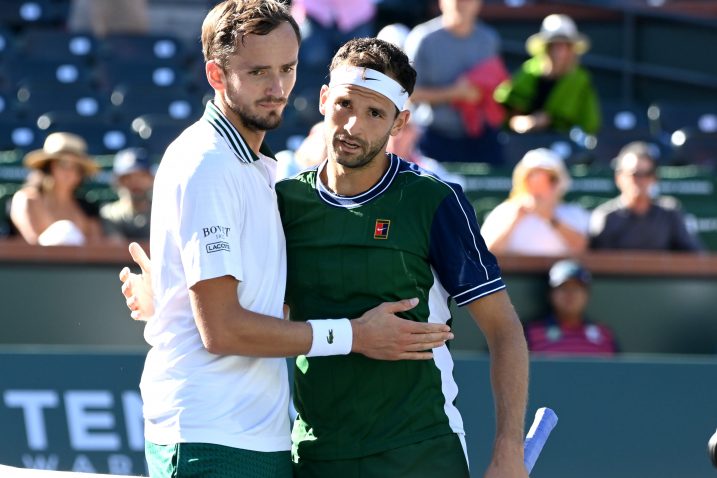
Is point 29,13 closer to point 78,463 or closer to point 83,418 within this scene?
point 83,418

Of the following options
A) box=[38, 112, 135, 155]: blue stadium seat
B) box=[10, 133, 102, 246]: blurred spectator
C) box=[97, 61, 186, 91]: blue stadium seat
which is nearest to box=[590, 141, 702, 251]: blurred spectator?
box=[10, 133, 102, 246]: blurred spectator

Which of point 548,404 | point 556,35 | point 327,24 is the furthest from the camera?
point 327,24

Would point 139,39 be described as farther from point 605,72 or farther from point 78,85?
point 605,72

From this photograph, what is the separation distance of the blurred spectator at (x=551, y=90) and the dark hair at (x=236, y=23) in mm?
6422

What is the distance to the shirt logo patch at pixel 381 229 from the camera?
10.8 ft

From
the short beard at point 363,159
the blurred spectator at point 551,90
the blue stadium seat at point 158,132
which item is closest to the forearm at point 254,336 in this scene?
the short beard at point 363,159

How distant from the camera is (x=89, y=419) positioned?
6.23 meters

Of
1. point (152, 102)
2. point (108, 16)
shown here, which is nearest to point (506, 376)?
point (152, 102)

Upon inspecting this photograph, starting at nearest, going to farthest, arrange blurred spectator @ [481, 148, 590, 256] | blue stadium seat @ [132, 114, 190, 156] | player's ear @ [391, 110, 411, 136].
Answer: player's ear @ [391, 110, 411, 136] < blurred spectator @ [481, 148, 590, 256] < blue stadium seat @ [132, 114, 190, 156]

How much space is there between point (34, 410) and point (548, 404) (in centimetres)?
241

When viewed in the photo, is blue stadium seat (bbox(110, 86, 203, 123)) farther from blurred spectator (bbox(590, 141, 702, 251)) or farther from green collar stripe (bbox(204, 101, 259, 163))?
green collar stripe (bbox(204, 101, 259, 163))

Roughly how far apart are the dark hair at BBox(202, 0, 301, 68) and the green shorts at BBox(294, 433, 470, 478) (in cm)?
103

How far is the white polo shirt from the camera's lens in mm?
3066

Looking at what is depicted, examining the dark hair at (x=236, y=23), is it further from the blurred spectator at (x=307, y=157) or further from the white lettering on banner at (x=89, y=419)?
the white lettering on banner at (x=89, y=419)
